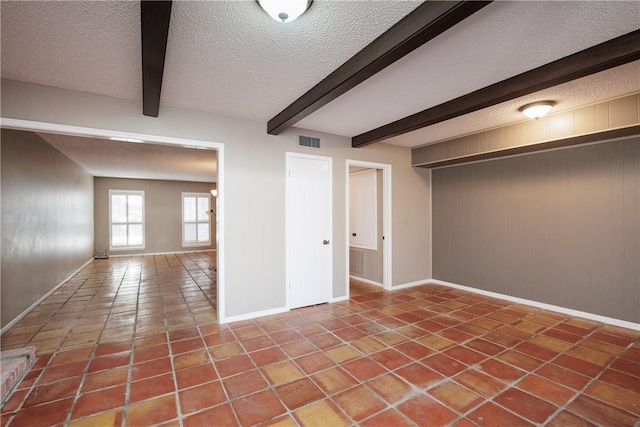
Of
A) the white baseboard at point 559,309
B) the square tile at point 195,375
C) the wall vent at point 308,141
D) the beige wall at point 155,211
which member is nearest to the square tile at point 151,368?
the square tile at point 195,375

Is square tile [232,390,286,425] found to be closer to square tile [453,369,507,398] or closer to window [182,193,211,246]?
square tile [453,369,507,398]

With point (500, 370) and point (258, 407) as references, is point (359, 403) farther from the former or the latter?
point (500, 370)

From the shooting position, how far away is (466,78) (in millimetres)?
2637

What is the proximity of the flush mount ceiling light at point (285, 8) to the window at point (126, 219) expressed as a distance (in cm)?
970

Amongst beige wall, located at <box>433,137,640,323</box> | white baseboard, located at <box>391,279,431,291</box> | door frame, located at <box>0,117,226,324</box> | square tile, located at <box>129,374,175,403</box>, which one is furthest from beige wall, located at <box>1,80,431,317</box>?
beige wall, located at <box>433,137,640,323</box>

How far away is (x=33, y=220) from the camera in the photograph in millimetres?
4164

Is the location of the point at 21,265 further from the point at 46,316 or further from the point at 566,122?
the point at 566,122

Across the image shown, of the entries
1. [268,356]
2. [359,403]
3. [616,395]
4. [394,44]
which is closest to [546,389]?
[616,395]

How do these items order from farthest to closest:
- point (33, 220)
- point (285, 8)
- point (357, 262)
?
point (357, 262), point (33, 220), point (285, 8)

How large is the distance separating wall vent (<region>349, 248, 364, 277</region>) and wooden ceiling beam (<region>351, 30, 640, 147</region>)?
283 cm

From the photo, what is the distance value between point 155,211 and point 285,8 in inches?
384

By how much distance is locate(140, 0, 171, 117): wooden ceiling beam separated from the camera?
1570 millimetres

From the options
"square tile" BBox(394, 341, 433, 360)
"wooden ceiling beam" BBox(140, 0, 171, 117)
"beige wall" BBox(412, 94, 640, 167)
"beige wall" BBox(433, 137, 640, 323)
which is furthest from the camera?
"beige wall" BBox(433, 137, 640, 323)

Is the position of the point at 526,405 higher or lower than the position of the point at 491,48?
lower
